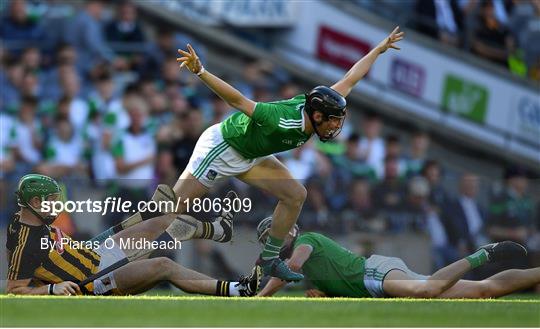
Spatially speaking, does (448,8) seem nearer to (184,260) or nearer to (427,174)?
(427,174)

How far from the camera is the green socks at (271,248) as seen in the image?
13.4 meters

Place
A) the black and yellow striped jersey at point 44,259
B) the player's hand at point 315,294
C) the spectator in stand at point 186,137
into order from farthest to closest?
1. the spectator in stand at point 186,137
2. the player's hand at point 315,294
3. the black and yellow striped jersey at point 44,259

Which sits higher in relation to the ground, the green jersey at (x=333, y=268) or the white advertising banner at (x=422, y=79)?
the green jersey at (x=333, y=268)

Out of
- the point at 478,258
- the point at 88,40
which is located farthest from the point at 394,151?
the point at 478,258

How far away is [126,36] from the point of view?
20391 mm

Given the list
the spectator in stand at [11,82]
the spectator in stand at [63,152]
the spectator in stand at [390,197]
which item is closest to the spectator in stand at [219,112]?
the spectator in stand at [63,152]

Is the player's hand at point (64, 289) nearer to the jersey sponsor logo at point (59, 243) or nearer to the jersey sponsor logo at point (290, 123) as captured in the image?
the jersey sponsor logo at point (59, 243)

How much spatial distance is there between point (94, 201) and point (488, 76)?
9.36 meters

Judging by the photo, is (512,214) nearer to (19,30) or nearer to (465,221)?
(465,221)

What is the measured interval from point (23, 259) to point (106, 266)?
0.66 meters

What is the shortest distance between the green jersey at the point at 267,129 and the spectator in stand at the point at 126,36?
7.21 m

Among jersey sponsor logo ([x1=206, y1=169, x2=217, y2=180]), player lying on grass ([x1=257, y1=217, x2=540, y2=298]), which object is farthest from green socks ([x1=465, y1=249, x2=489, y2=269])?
jersey sponsor logo ([x1=206, y1=169, x2=217, y2=180])

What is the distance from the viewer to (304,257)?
13398mm

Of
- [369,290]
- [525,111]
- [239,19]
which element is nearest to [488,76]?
[525,111]
